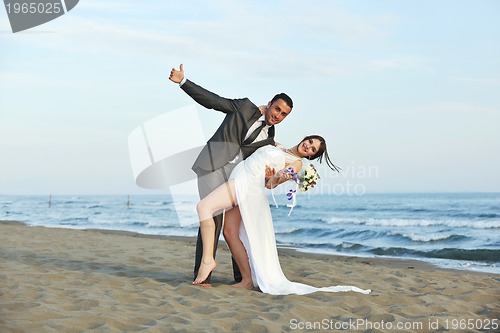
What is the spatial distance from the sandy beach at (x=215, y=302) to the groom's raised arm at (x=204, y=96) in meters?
1.76

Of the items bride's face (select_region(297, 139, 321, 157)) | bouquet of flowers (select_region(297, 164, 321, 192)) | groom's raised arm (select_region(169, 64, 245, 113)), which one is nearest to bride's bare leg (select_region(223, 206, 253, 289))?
bouquet of flowers (select_region(297, 164, 321, 192))

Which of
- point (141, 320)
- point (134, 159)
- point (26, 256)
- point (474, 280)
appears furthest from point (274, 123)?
point (26, 256)

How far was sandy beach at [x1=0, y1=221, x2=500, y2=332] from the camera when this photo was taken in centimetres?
423

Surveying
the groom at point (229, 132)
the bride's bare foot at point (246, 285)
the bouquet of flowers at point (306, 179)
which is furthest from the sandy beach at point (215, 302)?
the bouquet of flowers at point (306, 179)

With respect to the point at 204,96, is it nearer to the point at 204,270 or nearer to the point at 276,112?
the point at 276,112

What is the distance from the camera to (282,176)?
18.4 ft

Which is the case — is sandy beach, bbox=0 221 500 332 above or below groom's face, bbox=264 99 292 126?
below

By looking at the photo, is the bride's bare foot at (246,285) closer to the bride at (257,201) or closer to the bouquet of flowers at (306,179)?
the bride at (257,201)

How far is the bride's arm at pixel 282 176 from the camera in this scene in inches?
221

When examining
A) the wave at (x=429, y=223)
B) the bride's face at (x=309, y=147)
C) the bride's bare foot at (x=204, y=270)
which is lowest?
the wave at (x=429, y=223)

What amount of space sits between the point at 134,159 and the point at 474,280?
4416 mm

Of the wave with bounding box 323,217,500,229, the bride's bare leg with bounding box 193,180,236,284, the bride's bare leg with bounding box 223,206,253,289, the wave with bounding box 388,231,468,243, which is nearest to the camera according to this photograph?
the bride's bare leg with bounding box 193,180,236,284

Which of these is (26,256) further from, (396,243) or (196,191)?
(396,243)

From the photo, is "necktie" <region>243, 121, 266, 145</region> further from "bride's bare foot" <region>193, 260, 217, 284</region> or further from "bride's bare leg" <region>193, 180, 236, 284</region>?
"bride's bare foot" <region>193, 260, 217, 284</region>
